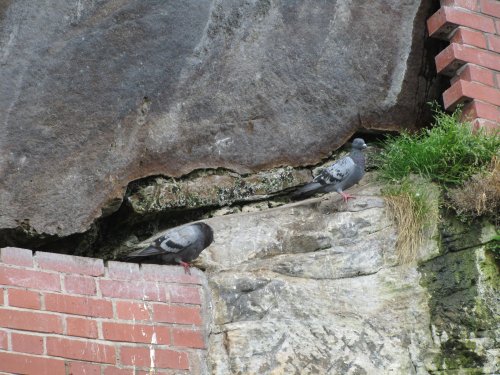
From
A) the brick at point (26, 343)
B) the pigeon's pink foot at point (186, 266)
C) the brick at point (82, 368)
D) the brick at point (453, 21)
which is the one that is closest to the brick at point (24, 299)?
the brick at point (26, 343)

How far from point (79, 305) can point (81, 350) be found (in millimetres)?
237

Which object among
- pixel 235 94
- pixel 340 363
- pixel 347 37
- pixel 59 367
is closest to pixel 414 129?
pixel 347 37

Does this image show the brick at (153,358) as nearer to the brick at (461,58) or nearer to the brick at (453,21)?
the brick at (461,58)

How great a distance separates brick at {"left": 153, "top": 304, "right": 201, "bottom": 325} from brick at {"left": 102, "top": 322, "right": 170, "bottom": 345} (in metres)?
0.06

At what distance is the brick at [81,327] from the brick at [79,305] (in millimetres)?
38

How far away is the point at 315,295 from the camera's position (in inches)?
187

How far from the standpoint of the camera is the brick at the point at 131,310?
14.7 ft

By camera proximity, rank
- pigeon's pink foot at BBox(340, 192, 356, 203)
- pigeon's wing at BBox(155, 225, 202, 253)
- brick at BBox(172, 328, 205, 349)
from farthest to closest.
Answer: pigeon's pink foot at BBox(340, 192, 356, 203), pigeon's wing at BBox(155, 225, 202, 253), brick at BBox(172, 328, 205, 349)

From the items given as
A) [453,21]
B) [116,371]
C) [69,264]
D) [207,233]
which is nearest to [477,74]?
[453,21]

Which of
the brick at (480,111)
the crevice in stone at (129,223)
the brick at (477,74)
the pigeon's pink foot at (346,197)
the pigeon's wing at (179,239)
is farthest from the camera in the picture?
the brick at (477,74)

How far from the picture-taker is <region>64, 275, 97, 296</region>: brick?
14.6ft

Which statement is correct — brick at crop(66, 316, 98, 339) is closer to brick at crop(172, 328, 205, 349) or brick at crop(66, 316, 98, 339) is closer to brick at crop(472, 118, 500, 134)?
brick at crop(172, 328, 205, 349)

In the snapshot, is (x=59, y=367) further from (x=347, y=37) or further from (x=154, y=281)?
(x=347, y=37)

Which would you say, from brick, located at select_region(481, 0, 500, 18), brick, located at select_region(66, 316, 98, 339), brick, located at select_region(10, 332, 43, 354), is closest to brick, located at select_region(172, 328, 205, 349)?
brick, located at select_region(66, 316, 98, 339)
